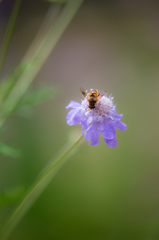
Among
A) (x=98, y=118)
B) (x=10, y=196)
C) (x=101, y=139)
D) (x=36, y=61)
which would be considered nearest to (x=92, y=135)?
(x=98, y=118)

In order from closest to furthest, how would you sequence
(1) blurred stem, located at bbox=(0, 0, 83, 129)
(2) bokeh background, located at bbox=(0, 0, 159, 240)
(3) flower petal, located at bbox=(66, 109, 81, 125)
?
(3) flower petal, located at bbox=(66, 109, 81, 125) < (1) blurred stem, located at bbox=(0, 0, 83, 129) < (2) bokeh background, located at bbox=(0, 0, 159, 240)

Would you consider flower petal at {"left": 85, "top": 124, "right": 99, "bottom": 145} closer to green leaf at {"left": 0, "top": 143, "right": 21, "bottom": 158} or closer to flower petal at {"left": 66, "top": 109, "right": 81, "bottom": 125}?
flower petal at {"left": 66, "top": 109, "right": 81, "bottom": 125}

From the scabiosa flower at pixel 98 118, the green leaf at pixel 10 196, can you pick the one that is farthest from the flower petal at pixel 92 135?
the green leaf at pixel 10 196

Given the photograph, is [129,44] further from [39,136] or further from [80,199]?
[80,199]

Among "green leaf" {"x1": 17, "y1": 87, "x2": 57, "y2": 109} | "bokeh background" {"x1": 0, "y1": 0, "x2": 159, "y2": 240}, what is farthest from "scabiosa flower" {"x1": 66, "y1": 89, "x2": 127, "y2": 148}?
"bokeh background" {"x1": 0, "y1": 0, "x2": 159, "y2": 240}

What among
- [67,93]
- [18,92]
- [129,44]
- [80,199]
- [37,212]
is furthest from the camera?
[129,44]

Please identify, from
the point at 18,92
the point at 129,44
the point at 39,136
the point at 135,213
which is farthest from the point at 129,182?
the point at 129,44

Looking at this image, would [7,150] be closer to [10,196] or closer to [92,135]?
[10,196]
